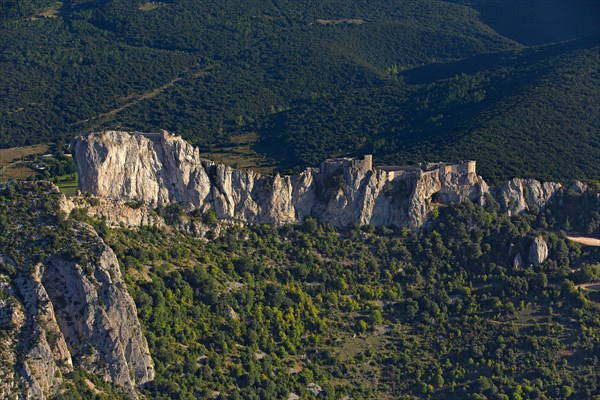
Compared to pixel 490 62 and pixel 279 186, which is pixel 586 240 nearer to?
pixel 279 186

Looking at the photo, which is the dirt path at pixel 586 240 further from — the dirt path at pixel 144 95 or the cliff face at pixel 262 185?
the dirt path at pixel 144 95

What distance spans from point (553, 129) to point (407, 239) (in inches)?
1127

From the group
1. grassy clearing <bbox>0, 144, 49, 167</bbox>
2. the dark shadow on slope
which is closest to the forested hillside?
grassy clearing <bbox>0, 144, 49, 167</bbox>

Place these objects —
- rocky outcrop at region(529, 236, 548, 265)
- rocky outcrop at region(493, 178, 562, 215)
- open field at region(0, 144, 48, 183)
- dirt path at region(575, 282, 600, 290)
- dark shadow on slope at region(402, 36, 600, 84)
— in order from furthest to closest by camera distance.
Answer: dark shadow on slope at region(402, 36, 600, 84)
open field at region(0, 144, 48, 183)
rocky outcrop at region(493, 178, 562, 215)
rocky outcrop at region(529, 236, 548, 265)
dirt path at region(575, 282, 600, 290)

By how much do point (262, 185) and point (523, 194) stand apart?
21.5m

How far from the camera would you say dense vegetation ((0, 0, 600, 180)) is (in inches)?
5020

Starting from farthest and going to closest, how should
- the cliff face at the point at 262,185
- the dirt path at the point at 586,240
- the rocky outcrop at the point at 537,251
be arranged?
the dirt path at the point at 586,240, the rocky outcrop at the point at 537,251, the cliff face at the point at 262,185

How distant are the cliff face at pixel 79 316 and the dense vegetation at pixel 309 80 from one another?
41303 mm

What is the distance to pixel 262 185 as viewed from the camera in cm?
10094

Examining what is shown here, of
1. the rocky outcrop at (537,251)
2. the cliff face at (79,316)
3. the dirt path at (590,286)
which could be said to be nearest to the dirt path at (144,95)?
the rocky outcrop at (537,251)

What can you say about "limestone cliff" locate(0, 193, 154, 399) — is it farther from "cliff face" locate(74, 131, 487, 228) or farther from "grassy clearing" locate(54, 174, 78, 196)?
"grassy clearing" locate(54, 174, 78, 196)

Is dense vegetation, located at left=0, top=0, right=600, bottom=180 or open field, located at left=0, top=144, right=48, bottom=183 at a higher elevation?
dense vegetation, located at left=0, top=0, right=600, bottom=180

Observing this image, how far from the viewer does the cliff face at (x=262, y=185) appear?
93.0 metres

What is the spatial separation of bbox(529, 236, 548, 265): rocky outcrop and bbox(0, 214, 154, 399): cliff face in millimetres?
33112
